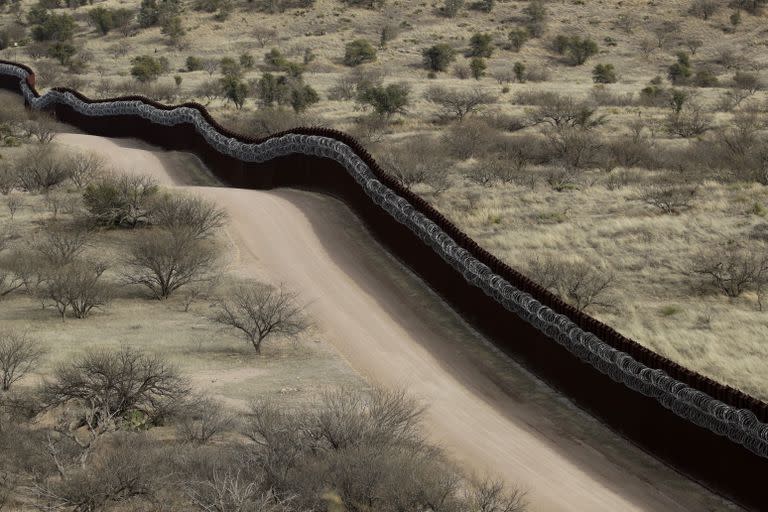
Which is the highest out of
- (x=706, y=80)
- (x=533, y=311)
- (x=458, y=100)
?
(x=533, y=311)

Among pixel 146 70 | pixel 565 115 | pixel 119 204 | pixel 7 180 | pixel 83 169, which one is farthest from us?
pixel 146 70

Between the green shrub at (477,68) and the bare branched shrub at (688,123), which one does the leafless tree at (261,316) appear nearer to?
the bare branched shrub at (688,123)

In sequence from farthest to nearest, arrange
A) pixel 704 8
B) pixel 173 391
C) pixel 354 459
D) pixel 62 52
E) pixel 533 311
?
pixel 704 8 < pixel 62 52 < pixel 533 311 < pixel 173 391 < pixel 354 459

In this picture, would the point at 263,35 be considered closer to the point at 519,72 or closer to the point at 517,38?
the point at 517,38

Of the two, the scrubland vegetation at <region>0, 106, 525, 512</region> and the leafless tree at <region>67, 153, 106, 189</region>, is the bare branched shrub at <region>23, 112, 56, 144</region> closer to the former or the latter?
the leafless tree at <region>67, 153, 106, 189</region>

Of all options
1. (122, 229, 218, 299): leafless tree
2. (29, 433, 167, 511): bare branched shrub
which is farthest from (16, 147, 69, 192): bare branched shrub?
(29, 433, 167, 511): bare branched shrub

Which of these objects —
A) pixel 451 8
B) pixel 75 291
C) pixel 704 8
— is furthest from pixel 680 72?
pixel 75 291
